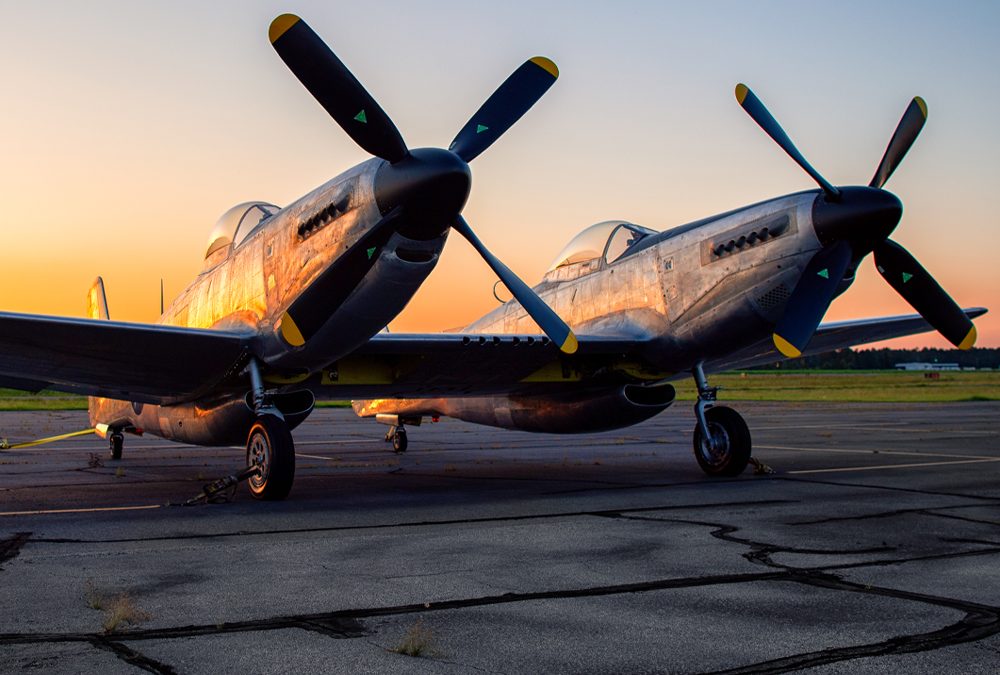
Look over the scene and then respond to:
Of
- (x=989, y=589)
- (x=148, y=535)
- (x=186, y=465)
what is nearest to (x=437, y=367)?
(x=148, y=535)

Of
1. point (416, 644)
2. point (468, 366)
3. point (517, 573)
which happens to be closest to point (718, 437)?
point (468, 366)

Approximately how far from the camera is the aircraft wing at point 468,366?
11.5m

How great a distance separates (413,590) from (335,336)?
16.3 ft

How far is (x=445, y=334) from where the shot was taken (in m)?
11.6

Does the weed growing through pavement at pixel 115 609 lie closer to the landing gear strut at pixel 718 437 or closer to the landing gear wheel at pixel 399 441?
the landing gear strut at pixel 718 437

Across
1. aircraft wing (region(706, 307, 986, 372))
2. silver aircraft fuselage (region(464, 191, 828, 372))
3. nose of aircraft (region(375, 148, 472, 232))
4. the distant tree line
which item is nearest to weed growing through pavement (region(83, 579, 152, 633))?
nose of aircraft (region(375, 148, 472, 232))

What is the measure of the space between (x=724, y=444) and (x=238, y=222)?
7.03 meters

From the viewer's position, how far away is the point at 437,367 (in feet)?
40.0

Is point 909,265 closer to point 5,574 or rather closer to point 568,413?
point 568,413

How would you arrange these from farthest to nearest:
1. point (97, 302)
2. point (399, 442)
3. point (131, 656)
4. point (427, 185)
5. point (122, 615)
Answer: point (399, 442), point (97, 302), point (427, 185), point (122, 615), point (131, 656)

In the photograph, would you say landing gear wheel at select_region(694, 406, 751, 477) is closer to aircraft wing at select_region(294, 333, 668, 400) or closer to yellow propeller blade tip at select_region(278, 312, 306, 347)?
aircraft wing at select_region(294, 333, 668, 400)

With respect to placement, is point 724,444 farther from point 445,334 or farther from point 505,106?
point 505,106

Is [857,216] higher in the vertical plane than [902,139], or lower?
lower

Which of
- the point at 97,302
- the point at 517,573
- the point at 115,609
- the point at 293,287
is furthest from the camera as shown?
the point at 97,302
